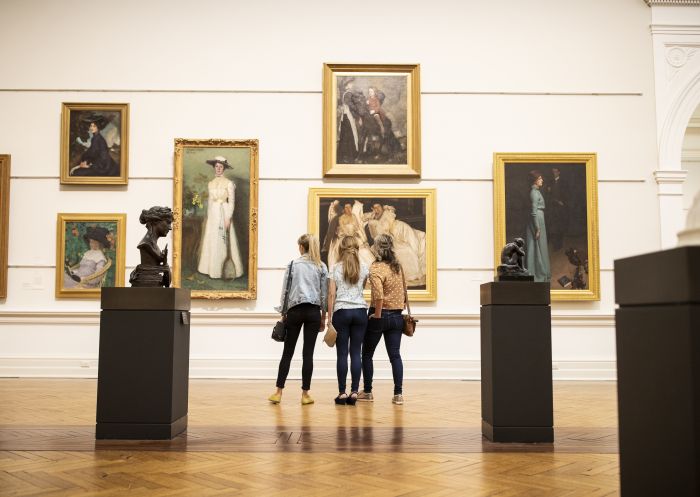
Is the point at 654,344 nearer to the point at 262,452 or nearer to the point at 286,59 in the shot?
the point at 262,452

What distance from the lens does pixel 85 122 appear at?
12.1 m

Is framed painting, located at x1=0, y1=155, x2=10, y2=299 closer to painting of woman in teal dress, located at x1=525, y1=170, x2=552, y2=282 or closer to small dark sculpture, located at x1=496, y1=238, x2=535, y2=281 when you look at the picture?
painting of woman in teal dress, located at x1=525, y1=170, x2=552, y2=282

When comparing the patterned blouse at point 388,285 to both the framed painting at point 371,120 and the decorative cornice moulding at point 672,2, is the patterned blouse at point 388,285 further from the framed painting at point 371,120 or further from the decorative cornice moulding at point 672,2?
the decorative cornice moulding at point 672,2

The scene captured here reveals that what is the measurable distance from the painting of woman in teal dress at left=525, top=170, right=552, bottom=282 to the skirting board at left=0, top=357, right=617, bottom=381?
5.27 feet

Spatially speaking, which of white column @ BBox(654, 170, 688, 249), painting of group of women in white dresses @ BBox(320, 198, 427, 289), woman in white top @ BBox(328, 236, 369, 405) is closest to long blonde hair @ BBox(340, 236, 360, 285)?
woman in white top @ BBox(328, 236, 369, 405)

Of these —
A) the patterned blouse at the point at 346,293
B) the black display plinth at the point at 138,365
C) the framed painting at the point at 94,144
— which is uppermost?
the framed painting at the point at 94,144

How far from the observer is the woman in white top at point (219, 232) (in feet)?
38.7

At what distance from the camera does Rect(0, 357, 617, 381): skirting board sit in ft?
38.5

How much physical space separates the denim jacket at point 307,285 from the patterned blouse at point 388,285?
0.60 meters

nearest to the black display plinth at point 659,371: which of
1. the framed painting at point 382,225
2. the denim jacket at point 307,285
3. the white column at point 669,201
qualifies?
the denim jacket at point 307,285

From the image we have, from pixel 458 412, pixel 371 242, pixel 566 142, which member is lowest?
pixel 458 412

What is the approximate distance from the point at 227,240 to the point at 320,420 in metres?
5.55

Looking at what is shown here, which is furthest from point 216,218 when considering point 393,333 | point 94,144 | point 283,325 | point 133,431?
point 133,431

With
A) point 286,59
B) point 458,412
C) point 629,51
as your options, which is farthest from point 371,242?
point 629,51
